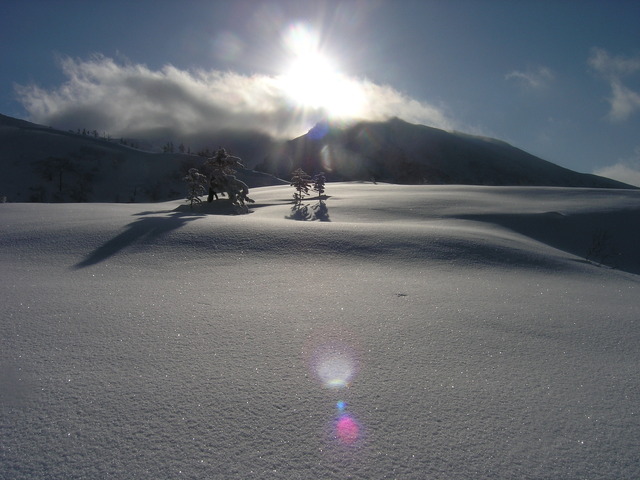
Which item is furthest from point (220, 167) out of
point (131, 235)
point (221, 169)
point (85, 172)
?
point (85, 172)

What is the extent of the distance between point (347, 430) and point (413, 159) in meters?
162

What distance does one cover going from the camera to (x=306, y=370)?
115 inches

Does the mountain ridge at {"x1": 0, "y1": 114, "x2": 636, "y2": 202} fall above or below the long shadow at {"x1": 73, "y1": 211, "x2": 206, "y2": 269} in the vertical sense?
above

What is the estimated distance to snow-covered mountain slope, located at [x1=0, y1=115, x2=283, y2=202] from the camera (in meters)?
53.2

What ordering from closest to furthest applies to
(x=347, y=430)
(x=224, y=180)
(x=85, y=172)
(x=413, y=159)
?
(x=347, y=430) → (x=224, y=180) → (x=85, y=172) → (x=413, y=159)

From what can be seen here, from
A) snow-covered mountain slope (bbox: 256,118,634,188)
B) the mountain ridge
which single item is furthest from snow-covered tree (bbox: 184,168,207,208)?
snow-covered mountain slope (bbox: 256,118,634,188)

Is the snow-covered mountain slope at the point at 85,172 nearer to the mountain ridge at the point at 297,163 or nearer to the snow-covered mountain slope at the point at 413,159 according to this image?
the mountain ridge at the point at 297,163

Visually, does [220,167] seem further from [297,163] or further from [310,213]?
[297,163]

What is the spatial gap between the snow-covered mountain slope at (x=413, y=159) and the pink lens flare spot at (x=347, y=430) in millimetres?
130714

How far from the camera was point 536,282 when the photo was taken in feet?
21.2

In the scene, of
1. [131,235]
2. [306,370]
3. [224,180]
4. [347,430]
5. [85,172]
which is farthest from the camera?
[85,172]

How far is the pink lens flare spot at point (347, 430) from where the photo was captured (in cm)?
218

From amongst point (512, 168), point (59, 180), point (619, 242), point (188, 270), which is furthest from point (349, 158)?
point (188, 270)

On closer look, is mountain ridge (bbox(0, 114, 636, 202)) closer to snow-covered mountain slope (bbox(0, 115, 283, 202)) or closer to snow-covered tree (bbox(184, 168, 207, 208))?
snow-covered mountain slope (bbox(0, 115, 283, 202))
